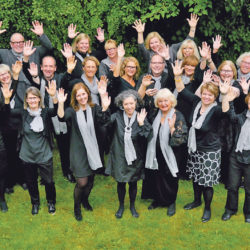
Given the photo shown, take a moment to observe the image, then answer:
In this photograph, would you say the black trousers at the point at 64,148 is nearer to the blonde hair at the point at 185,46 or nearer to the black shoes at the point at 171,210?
the black shoes at the point at 171,210

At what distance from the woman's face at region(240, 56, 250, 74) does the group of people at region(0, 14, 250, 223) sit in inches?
0.7

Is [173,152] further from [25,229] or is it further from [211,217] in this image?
[25,229]

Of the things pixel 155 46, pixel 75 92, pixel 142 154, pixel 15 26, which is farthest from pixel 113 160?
pixel 15 26

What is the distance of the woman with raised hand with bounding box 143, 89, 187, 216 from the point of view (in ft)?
17.8

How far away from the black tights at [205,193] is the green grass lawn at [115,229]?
0.21 metres

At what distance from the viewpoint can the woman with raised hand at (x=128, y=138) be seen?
5.46m

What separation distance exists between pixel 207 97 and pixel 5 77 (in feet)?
10.3

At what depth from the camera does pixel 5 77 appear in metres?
5.83

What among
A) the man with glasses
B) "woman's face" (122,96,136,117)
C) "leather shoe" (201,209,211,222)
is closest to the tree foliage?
the man with glasses

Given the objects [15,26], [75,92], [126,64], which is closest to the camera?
A: [75,92]

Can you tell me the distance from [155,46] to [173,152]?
2.27m

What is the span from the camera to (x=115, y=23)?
24.2ft

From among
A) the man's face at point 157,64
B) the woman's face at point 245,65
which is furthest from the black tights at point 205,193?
the woman's face at point 245,65

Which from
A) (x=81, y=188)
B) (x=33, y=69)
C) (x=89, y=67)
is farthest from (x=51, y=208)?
(x=89, y=67)
